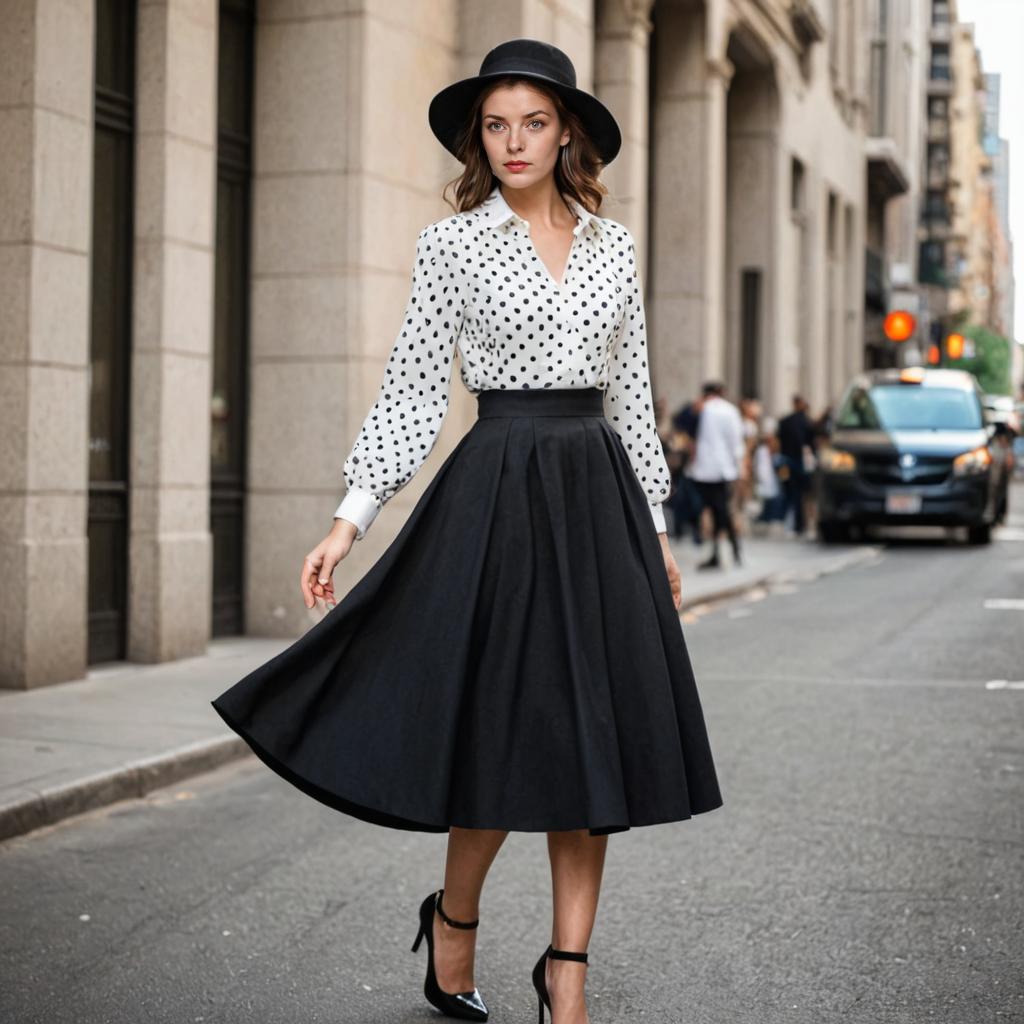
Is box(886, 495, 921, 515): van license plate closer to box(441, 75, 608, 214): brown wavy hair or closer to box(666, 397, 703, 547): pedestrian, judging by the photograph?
box(666, 397, 703, 547): pedestrian

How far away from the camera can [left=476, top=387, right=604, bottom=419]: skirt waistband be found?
347 centimetres

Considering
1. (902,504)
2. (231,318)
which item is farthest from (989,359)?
(231,318)

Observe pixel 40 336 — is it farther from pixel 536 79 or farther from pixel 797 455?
pixel 797 455

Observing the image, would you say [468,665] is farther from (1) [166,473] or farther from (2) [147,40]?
(2) [147,40]

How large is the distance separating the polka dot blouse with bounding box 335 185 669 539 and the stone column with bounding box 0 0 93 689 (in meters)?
5.24

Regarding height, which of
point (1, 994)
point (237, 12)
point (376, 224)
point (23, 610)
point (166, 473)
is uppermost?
point (237, 12)

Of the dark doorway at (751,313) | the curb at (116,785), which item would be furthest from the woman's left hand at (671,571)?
the dark doorway at (751,313)

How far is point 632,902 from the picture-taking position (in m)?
4.94

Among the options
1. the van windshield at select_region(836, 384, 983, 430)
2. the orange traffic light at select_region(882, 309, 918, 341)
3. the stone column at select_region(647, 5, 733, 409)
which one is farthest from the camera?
the orange traffic light at select_region(882, 309, 918, 341)

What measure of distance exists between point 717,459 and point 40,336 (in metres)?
9.24

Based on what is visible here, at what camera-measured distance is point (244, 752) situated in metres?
7.31

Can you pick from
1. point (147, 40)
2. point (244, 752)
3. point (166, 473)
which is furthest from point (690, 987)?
point (147, 40)

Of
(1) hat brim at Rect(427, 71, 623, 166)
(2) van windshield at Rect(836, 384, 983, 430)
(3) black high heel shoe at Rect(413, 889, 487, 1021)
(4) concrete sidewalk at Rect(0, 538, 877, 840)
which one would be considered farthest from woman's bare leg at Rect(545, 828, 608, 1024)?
(2) van windshield at Rect(836, 384, 983, 430)

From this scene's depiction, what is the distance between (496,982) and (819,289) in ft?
96.3
